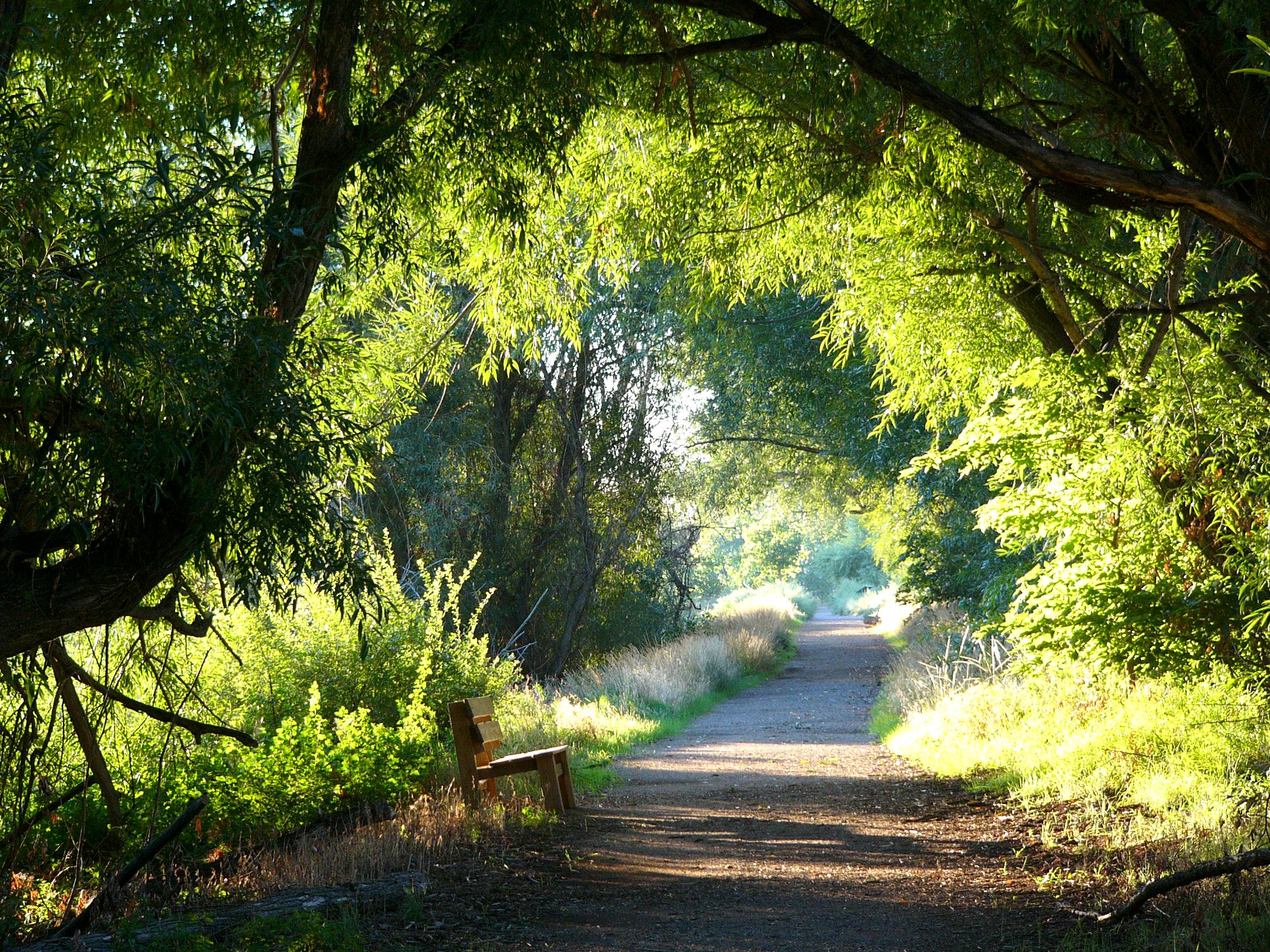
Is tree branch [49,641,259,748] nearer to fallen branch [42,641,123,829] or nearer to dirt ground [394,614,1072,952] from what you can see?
fallen branch [42,641,123,829]

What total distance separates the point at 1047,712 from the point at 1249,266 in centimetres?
500

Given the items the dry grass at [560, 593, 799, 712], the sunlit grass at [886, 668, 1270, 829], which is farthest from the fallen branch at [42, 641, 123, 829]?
the dry grass at [560, 593, 799, 712]

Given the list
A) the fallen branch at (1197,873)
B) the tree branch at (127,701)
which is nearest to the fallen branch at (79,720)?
the tree branch at (127,701)

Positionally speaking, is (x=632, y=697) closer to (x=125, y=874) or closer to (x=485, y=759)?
(x=485, y=759)

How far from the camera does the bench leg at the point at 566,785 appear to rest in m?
8.81

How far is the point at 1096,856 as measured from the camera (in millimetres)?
6727

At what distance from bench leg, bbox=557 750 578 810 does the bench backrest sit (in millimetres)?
632

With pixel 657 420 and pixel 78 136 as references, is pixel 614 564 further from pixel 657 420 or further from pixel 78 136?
pixel 78 136

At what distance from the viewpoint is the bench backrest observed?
819 centimetres

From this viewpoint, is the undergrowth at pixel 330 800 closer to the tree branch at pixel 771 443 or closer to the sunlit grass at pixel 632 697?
the sunlit grass at pixel 632 697

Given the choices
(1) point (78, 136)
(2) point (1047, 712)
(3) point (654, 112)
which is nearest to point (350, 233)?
(1) point (78, 136)

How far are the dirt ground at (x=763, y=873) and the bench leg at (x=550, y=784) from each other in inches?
11.3

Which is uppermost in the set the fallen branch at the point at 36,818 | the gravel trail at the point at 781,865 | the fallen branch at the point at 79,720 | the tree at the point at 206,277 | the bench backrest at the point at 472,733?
the tree at the point at 206,277

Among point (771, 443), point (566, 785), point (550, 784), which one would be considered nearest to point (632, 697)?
point (566, 785)
